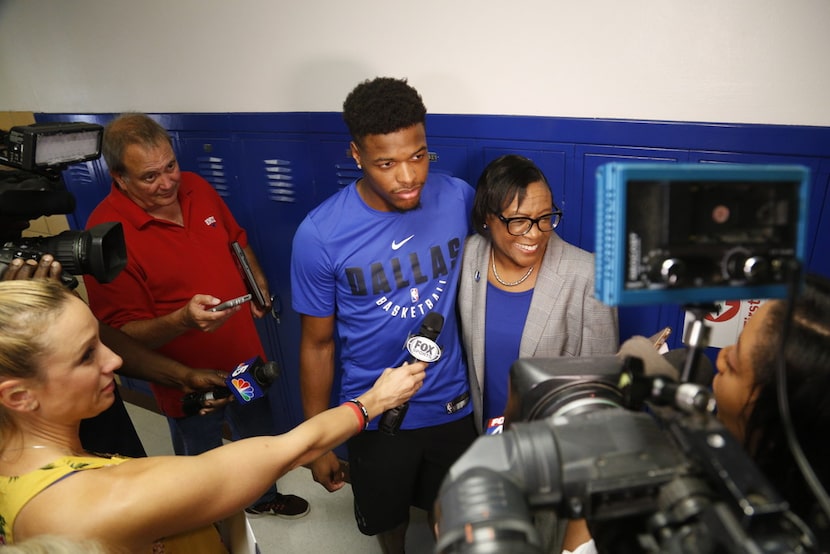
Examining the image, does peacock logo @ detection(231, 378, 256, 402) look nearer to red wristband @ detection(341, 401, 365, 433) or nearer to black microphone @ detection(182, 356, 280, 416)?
black microphone @ detection(182, 356, 280, 416)

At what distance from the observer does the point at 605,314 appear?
137cm

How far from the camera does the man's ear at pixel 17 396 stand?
913 mm

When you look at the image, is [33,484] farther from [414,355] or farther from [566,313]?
[566,313]

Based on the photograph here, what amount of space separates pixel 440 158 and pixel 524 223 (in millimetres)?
540

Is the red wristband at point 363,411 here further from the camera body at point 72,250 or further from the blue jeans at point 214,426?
the blue jeans at point 214,426

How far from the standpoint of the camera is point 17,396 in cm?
93

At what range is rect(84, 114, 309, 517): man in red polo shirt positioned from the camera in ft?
5.61

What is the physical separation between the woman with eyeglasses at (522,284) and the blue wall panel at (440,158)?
6.6 inches

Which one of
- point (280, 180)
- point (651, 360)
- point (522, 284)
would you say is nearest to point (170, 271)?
point (280, 180)

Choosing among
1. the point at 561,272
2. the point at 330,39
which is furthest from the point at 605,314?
the point at 330,39

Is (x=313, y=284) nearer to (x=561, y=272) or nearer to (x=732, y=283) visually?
(x=561, y=272)

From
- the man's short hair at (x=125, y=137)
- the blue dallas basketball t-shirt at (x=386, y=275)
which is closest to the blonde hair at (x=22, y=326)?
the blue dallas basketball t-shirt at (x=386, y=275)

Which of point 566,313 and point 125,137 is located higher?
point 125,137

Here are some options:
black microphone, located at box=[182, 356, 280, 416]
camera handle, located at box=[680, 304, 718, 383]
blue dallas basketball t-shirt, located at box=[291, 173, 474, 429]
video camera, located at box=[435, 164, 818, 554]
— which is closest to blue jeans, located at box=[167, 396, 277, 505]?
black microphone, located at box=[182, 356, 280, 416]
